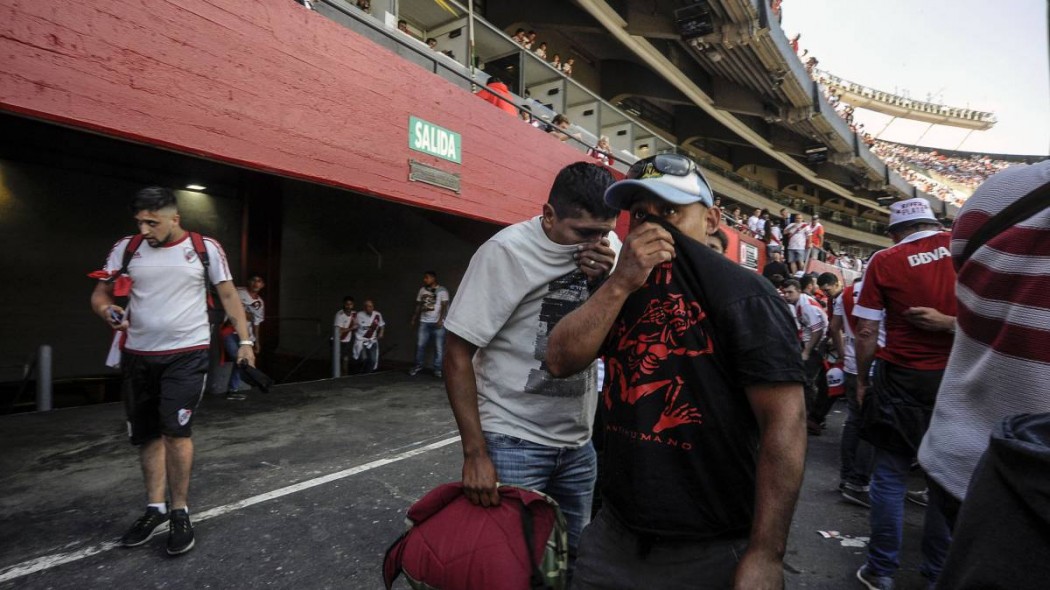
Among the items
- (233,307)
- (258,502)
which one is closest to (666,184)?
(233,307)

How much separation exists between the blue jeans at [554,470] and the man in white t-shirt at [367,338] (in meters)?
9.18

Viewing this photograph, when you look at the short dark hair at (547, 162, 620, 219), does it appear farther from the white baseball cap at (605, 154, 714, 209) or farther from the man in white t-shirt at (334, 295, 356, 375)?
the man in white t-shirt at (334, 295, 356, 375)

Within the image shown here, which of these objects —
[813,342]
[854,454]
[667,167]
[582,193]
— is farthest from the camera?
[813,342]

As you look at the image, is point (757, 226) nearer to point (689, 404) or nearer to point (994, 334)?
point (994, 334)

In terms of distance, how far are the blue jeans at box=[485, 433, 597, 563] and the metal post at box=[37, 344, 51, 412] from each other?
7.23 meters

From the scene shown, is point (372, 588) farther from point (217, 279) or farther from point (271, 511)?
point (217, 279)

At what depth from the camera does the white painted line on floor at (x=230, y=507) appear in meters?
2.80

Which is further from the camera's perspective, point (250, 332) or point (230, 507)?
point (250, 332)

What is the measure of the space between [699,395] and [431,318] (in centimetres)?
892

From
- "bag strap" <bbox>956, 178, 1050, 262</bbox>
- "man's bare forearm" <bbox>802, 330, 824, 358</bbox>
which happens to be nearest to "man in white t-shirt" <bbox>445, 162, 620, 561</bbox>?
"bag strap" <bbox>956, 178, 1050, 262</bbox>

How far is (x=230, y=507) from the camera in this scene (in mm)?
3604

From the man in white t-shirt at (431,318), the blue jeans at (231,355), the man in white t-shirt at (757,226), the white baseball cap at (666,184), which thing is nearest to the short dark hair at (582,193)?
the white baseball cap at (666,184)

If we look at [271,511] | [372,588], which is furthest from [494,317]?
[271,511]

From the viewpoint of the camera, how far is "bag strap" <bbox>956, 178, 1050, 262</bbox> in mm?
1093
